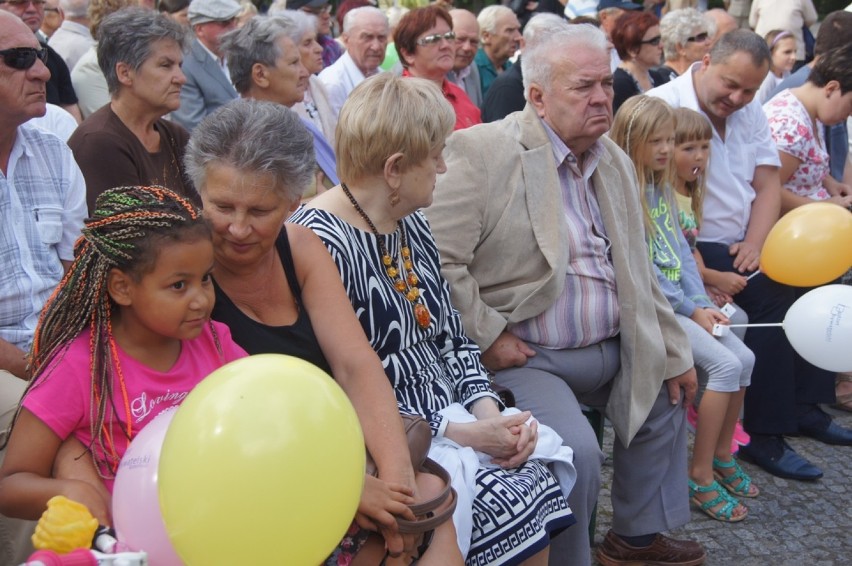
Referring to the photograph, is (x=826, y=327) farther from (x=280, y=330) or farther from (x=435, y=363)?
(x=280, y=330)

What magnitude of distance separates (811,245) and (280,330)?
9.40 ft

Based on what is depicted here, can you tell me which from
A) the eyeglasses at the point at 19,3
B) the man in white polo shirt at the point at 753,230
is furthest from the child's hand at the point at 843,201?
the eyeglasses at the point at 19,3

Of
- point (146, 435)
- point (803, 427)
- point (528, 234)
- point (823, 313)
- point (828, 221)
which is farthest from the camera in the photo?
point (803, 427)

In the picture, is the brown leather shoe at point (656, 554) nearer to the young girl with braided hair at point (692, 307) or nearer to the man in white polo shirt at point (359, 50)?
the young girl with braided hair at point (692, 307)

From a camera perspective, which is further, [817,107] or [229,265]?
[817,107]

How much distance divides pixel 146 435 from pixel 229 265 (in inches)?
26.4

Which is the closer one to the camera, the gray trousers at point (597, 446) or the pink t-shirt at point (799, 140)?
the gray trousers at point (597, 446)

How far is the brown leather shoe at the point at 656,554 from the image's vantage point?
377cm

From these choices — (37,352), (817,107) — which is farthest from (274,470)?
(817,107)

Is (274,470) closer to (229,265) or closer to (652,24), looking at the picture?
(229,265)

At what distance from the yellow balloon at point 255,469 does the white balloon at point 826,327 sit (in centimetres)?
267

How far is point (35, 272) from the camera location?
9.87 feet

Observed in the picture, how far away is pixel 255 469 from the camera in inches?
68.3

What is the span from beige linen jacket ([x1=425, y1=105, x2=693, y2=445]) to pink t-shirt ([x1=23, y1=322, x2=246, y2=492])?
134cm
